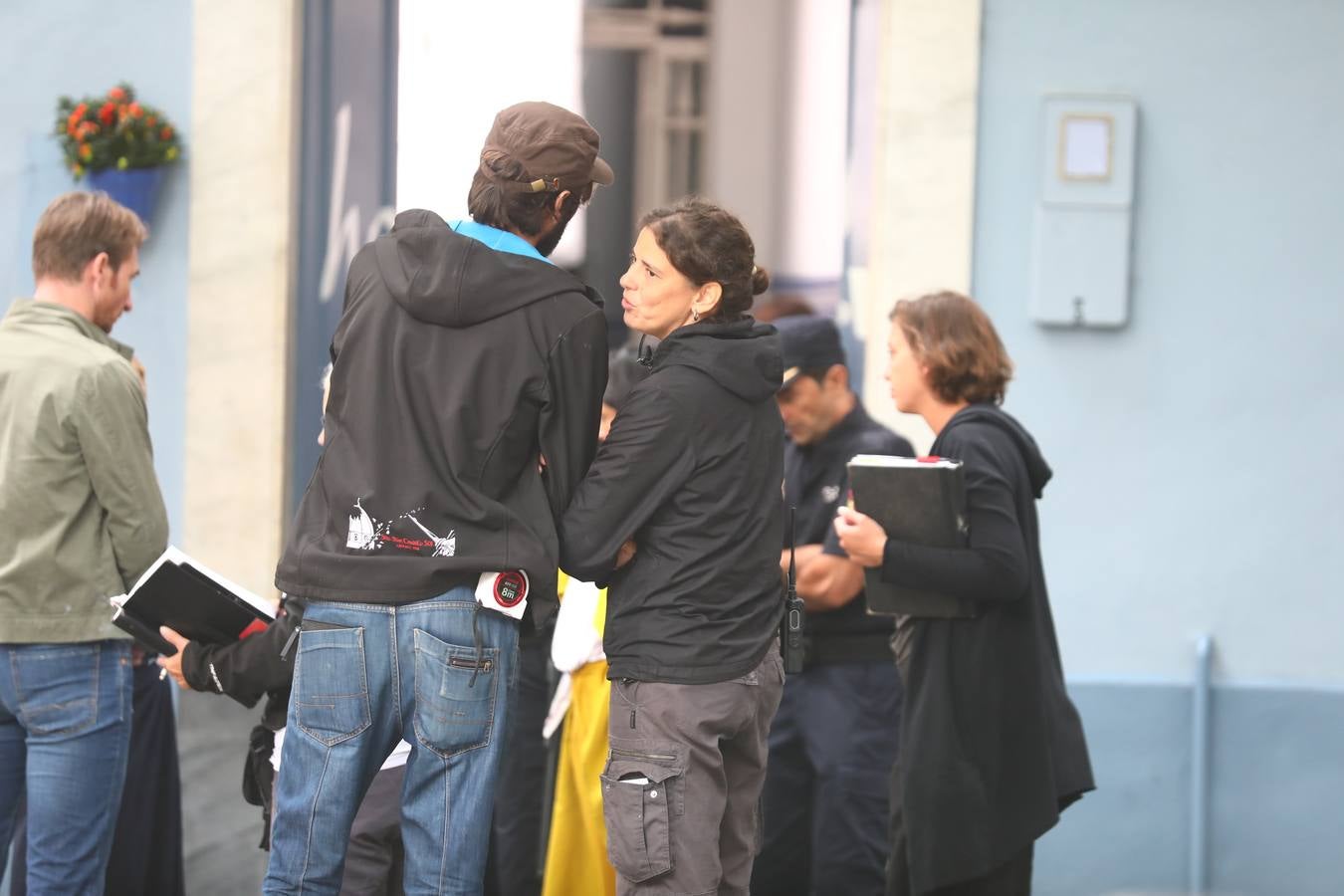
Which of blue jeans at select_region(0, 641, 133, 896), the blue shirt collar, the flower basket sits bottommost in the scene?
blue jeans at select_region(0, 641, 133, 896)

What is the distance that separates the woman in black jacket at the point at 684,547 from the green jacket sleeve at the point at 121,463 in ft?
3.82

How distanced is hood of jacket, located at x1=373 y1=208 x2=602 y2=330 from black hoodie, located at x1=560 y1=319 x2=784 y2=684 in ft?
0.96

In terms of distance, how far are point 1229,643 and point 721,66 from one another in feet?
16.1

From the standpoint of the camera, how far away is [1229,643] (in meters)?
5.09

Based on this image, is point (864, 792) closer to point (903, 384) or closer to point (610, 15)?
point (903, 384)

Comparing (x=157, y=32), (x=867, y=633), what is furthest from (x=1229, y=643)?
(x=157, y=32)

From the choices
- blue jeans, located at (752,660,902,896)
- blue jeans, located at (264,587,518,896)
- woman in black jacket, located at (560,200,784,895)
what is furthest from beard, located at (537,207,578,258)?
blue jeans, located at (752,660,902,896)

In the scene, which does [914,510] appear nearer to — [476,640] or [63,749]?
[476,640]

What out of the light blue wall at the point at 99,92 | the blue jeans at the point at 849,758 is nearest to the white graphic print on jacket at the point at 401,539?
the blue jeans at the point at 849,758

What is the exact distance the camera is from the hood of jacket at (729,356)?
272 centimetres

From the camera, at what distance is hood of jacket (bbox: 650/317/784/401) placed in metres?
2.72

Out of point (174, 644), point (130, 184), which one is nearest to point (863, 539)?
point (174, 644)

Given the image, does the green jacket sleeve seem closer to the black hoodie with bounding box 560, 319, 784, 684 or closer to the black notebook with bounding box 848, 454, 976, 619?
the black hoodie with bounding box 560, 319, 784, 684

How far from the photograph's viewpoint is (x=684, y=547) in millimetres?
2701
